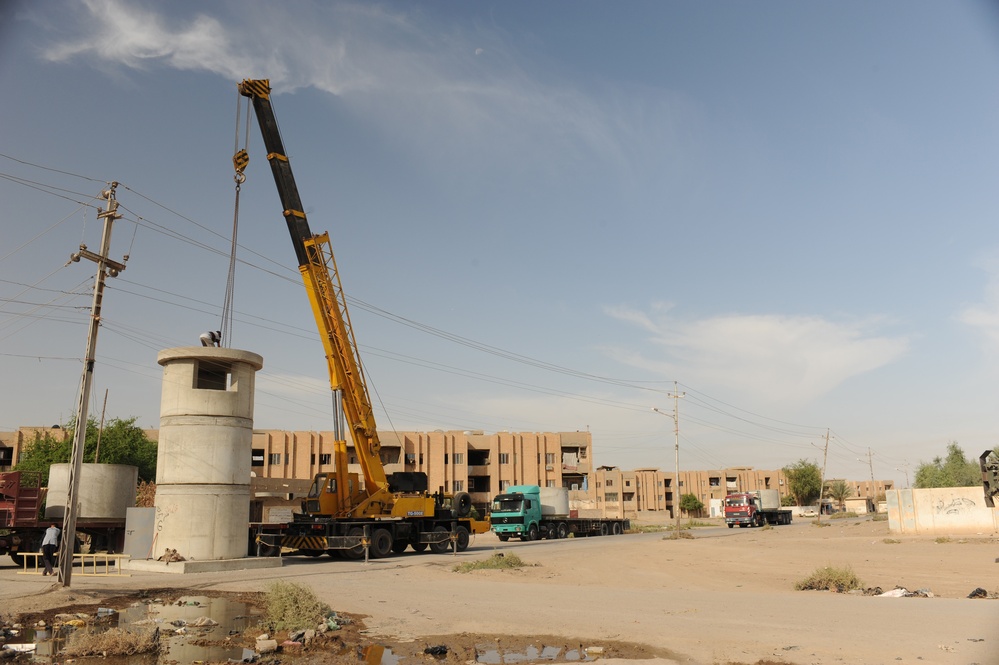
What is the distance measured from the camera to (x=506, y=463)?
3371 inches

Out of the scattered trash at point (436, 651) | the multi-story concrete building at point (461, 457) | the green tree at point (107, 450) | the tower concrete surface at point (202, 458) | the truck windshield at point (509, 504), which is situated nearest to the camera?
the scattered trash at point (436, 651)

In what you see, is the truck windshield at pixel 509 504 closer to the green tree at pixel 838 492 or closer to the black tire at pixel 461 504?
the black tire at pixel 461 504

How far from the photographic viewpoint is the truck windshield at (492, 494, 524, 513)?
44562 mm

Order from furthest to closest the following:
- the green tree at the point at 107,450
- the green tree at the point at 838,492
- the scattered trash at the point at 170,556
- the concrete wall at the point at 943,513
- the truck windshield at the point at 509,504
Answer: the green tree at the point at 838,492 < the green tree at the point at 107,450 < the truck windshield at the point at 509,504 < the concrete wall at the point at 943,513 < the scattered trash at the point at 170,556

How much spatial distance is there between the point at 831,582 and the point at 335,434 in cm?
1856

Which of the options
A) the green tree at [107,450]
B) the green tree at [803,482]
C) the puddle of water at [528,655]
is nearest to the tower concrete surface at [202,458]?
the puddle of water at [528,655]

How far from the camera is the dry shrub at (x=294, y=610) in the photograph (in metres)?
13.4

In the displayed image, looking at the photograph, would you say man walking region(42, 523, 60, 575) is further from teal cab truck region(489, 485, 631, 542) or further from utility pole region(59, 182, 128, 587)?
teal cab truck region(489, 485, 631, 542)

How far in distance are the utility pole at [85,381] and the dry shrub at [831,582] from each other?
18.2 metres

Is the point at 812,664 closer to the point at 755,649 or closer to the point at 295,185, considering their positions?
the point at 755,649

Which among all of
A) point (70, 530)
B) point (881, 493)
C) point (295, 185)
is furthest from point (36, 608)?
point (881, 493)

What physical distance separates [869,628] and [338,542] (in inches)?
793

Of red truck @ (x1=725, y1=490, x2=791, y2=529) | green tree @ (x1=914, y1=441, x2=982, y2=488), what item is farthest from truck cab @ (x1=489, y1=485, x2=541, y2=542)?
green tree @ (x1=914, y1=441, x2=982, y2=488)

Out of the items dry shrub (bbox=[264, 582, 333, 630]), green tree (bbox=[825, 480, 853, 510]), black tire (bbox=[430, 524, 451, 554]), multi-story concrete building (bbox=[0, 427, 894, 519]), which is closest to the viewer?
dry shrub (bbox=[264, 582, 333, 630])
